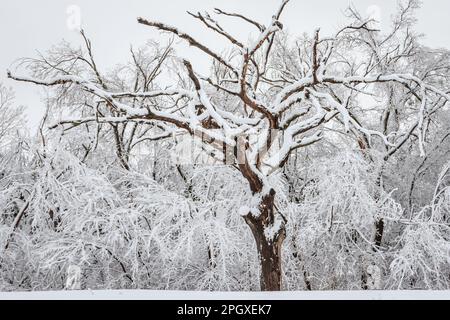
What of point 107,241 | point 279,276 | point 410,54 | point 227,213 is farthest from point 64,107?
point 410,54

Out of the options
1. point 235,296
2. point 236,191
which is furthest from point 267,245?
point 235,296

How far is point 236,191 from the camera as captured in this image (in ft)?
30.5

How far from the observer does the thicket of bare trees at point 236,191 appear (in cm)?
755

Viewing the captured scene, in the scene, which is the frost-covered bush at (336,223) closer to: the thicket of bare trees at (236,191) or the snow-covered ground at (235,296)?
the thicket of bare trees at (236,191)

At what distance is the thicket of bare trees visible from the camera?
755cm

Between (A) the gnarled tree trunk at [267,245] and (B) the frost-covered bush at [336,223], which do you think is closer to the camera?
(A) the gnarled tree trunk at [267,245]

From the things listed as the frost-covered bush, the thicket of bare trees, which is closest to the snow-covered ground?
the thicket of bare trees

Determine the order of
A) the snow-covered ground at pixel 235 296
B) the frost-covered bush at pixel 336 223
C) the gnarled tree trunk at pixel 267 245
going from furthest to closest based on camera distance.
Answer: the frost-covered bush at pixel 336 223
the gnarled tree trunk at pixel 267 245
the snow-covered ground at pixel 235 296

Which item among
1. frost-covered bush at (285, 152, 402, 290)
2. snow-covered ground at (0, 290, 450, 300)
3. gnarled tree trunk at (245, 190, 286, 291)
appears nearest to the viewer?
snow-covered ground at (0, 290, 450, 300)

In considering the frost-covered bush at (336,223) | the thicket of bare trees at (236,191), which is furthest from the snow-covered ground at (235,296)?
the frost-covered bush at (336,223)

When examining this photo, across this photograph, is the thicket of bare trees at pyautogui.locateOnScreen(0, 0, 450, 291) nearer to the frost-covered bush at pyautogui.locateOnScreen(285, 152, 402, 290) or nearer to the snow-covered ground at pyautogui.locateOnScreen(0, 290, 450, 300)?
the frost-covered bush at pyautogui.locateOnScreen(285, 152, 402, 290)

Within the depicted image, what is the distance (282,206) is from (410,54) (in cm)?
612

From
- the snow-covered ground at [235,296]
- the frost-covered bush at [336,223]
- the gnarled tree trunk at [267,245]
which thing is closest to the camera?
the snow-covered ground at [235,296]
